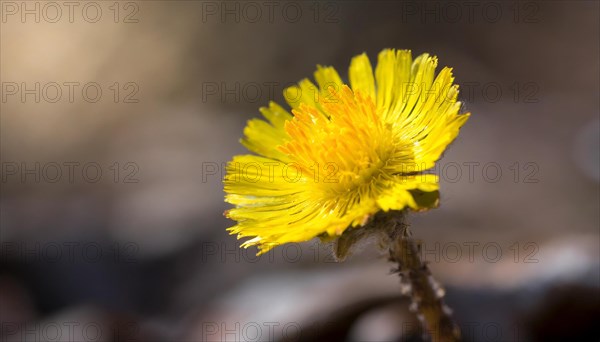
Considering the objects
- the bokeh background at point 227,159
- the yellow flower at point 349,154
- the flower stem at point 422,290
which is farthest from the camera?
the bokeh background at point 227,159

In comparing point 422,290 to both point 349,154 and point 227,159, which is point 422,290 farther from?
point 227,159

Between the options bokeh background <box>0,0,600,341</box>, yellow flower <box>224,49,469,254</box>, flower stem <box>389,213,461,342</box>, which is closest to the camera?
yellow flower <box>224,49,469,254</box>

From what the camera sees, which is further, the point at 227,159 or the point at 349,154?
the point at 227,159

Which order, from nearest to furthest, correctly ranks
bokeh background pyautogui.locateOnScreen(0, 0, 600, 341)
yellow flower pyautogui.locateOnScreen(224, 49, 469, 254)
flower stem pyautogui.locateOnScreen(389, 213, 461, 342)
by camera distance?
yellow flower pyautogui.locateOnScreen(224, 49, 469, 254) → flower stem pyautogui.locateOnScreen(389, 213, 461, 342) → bokeh background pyautogui.locateOnScreen(0, 0, 600, 341)

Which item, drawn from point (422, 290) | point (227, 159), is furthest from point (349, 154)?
point (227, 159)

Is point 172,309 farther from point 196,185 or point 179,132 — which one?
point 179,132
